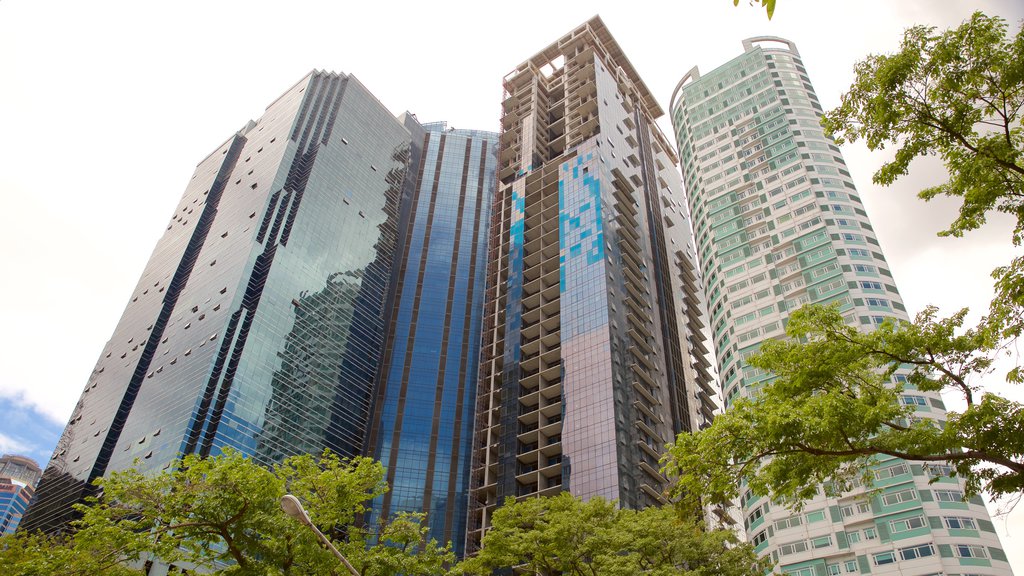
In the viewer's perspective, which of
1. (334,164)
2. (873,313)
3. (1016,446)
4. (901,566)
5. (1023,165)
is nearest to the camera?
(1016,446)

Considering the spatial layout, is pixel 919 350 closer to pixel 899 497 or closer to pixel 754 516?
pixel 899 497

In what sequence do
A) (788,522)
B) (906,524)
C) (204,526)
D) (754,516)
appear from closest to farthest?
1. (204,526)
2. (906,524)
3. (788,522)
4. (754,516)

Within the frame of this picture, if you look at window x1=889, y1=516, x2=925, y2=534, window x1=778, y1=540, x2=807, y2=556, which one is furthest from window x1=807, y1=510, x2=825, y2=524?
window x1=889, y1=516, x2=925, y2=534

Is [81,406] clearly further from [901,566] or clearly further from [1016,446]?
[1016,446]

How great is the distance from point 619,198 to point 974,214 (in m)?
80.6

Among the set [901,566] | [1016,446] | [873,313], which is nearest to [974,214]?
[1016,446]

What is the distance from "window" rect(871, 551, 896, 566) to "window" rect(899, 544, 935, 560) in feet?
1.94

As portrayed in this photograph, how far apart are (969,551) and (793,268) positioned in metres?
30.3

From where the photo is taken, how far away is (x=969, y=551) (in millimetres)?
48500

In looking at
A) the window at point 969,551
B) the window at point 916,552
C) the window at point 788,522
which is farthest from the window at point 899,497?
the window at point 788,522

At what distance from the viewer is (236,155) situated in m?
119

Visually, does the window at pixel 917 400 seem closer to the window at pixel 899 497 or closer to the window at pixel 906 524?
the window at pixel 899 497

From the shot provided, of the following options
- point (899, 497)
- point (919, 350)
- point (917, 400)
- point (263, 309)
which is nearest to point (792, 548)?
point (899, 497)

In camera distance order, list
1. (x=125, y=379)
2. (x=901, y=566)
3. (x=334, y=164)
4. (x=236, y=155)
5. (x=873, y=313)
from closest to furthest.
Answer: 1. (x=901, y=566)
2. (x=873, y=313)
3. (x=125, y=379)
4. (x=334, y=164)
5. (x=236, y=155)
